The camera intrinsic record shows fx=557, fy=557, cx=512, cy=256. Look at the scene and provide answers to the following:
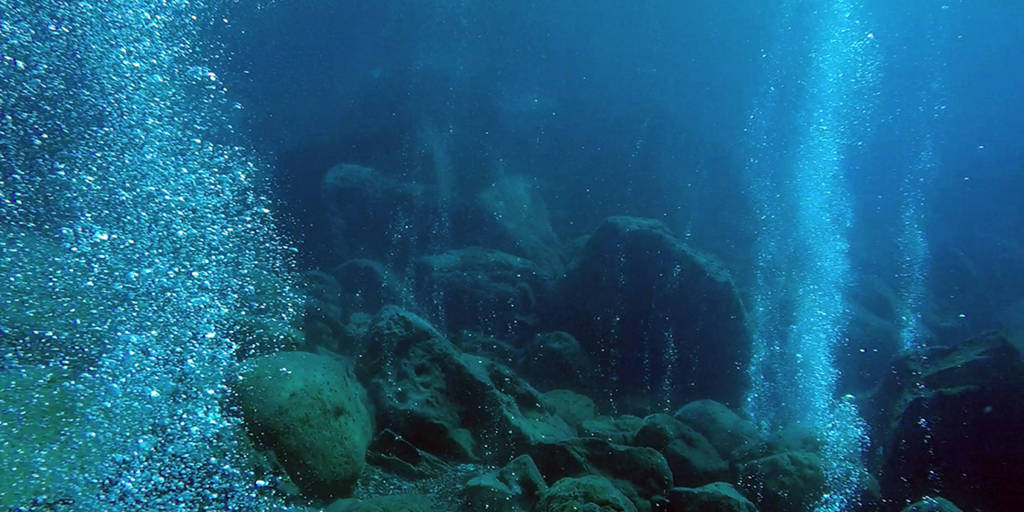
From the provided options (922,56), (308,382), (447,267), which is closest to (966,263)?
(922,56)

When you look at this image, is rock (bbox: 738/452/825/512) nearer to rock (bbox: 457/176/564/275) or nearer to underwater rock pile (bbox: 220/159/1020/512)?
underwater rock pile (bbox: 220/159/1020/512)

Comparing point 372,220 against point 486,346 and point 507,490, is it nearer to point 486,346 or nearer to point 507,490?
point 486,346

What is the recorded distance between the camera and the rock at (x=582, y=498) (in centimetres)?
341

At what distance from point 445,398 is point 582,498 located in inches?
90.4

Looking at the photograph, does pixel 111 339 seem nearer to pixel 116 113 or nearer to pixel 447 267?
pixel 116 113

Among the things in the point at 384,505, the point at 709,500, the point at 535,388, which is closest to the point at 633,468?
the point at 709,500

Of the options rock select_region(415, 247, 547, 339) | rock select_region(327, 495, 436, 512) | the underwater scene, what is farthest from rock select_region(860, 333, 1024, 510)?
rock select_region(415, 247, 547, 339)

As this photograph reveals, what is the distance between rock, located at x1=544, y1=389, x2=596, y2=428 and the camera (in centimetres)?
661

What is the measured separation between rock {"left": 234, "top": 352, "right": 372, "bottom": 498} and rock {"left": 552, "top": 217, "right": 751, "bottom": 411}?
17.5ft

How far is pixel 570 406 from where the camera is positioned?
6.97 meters

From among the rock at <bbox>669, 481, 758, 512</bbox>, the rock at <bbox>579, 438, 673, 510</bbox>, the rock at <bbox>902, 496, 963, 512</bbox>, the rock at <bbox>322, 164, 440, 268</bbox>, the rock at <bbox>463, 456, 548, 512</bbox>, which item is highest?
the rock at <bbox>322, 164, 440, 268</bbox>

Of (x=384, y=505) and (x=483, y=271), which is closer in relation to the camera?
(x=384, y=505)

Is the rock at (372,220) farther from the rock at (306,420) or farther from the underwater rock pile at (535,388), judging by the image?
the rock at (306,420)

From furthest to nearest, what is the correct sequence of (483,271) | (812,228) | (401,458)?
1. (812,228)
2. (483,271)
3. (401,458)
